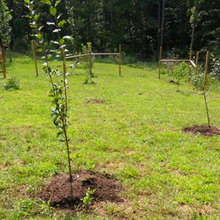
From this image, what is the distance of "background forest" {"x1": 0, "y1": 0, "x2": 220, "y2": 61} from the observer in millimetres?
25281

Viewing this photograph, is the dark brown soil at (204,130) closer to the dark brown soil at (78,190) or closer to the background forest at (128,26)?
the dark brown soil at (78,190)

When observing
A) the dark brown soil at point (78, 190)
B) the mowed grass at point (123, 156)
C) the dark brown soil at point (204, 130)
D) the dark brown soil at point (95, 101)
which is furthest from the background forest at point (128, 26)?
the dark brown soil at point (78, 190)

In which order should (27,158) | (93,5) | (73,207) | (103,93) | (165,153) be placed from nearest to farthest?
1. (73,207)
2. (27,158)
3. (165,153)
4. (103,93)
5. (93,5)

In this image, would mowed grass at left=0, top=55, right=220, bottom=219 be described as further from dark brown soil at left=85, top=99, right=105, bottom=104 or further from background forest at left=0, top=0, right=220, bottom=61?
background forest at left=0, top=0, right=220, bottom=61

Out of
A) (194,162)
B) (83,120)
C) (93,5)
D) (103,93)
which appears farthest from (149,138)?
(93,5)

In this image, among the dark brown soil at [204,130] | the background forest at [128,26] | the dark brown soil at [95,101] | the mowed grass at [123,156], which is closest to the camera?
the mowed grass at [123,156]

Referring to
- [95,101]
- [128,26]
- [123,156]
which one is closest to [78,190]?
[123,156]

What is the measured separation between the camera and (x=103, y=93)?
941 cm

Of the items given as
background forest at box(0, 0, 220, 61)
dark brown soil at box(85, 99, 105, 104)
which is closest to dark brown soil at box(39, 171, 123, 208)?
dark brown soil at box(85, 99, 105, 104)

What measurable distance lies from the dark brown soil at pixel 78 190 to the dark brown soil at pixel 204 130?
262 centimetres

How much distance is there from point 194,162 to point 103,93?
5692 millimetres

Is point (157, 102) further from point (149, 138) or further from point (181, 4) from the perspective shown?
point (181, 4)

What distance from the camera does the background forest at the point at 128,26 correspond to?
995 inches

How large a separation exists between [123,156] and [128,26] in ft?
86.8
